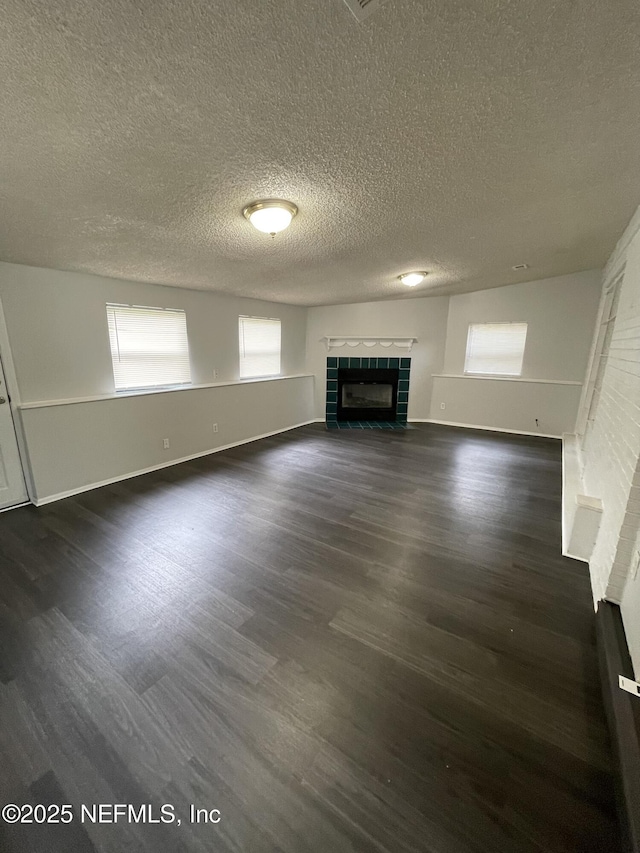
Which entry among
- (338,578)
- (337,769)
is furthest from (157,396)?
(337,769)

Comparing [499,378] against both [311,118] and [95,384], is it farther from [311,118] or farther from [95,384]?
[95,384]

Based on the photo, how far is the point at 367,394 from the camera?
627cm

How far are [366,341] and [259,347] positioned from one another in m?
1.99

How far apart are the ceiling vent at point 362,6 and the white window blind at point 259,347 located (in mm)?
4241

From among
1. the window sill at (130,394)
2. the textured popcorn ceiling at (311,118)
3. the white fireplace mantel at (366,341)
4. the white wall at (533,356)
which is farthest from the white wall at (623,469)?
the window sill at (130,394)

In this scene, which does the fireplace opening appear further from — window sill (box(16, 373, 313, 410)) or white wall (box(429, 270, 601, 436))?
window sill (box(16, 373, 313, 410))

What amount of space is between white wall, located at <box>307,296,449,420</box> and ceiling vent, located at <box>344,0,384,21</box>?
5.15 m

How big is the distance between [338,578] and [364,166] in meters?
2.31

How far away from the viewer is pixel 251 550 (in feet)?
7.57

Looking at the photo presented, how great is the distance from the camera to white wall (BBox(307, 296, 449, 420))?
572cm

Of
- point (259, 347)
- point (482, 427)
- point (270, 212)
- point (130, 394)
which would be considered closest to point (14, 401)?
point (130, 394)

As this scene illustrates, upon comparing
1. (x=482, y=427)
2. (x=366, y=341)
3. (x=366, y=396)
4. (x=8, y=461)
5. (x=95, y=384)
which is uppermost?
(x=366, y=341)

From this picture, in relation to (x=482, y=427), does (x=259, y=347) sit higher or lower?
higher

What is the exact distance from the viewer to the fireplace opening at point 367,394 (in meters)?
6.08
